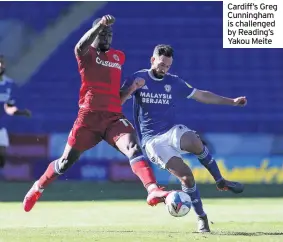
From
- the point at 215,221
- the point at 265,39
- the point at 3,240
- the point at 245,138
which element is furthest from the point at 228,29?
the point at 3,240

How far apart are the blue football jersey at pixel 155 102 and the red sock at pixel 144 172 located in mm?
510

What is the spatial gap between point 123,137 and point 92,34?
3.41 ft

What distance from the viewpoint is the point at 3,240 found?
7531 mm

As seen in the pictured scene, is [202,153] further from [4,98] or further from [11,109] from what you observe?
[4,98]

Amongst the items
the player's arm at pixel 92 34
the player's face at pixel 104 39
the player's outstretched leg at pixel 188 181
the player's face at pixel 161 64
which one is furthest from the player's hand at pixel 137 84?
the player's outstretched leg at pixel 188 181

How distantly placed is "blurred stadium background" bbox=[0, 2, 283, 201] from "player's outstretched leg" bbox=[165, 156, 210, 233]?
6799 millimetres

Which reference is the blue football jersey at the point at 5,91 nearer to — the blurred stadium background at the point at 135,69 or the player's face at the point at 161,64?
the blurred stadium background at the point at 135,69

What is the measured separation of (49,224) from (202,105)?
6489 mm

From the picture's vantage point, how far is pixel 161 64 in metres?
8.36

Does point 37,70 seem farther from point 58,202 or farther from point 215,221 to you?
point 215,221

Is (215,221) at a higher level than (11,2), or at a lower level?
lower

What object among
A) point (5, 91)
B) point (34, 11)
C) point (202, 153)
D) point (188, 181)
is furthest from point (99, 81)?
point (34, 11)

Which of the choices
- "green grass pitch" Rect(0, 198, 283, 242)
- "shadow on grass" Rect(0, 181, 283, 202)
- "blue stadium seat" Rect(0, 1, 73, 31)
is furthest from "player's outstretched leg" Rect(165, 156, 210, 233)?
"blue stadium seat" Rect(0, 1, 73, 31)

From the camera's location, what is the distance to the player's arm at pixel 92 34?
781 cm
